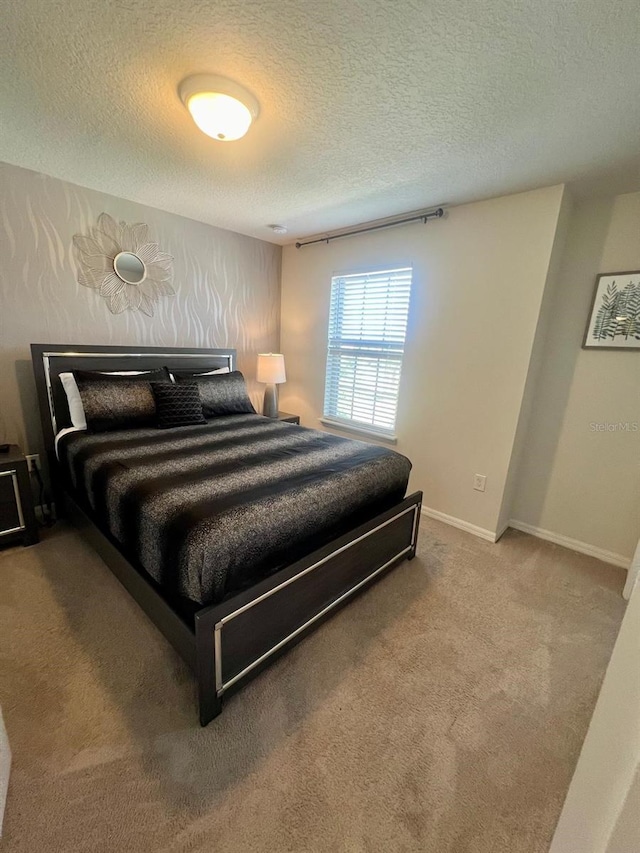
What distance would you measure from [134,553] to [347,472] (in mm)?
1102

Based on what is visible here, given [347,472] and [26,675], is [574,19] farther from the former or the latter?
[26,675]

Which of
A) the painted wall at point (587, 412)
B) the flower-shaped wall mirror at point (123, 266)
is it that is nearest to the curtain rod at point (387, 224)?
the painted wall at point (587, 412)

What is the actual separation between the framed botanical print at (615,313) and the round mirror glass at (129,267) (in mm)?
3370

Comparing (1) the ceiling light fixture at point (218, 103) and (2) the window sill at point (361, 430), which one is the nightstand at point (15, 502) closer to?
(1) the ceiling light fixture at point (218, 103)

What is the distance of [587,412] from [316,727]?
98.1 inches

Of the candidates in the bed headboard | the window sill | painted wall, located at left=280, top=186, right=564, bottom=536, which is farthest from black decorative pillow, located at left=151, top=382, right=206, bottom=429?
painted wall, located at left=280, top=186, right=564, bottom=536

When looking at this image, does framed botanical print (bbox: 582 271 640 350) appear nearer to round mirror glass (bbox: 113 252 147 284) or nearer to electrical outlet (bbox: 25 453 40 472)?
round mirror glass (bbox: 113 252 147 284)

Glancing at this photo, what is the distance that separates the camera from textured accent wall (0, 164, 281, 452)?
2.26m

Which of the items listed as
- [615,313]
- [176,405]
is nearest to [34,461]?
[176,405]

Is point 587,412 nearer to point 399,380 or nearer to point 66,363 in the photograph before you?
point 399,380

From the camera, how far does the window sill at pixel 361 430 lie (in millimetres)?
3115

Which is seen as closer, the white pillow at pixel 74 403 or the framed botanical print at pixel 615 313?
the framed botanical print at pixel 615 313

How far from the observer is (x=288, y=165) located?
2006 millimetres

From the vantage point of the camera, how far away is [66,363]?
2.48m
